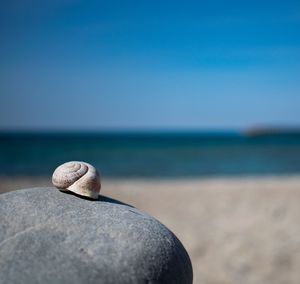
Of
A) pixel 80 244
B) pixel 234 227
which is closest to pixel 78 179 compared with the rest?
pixel 80 244

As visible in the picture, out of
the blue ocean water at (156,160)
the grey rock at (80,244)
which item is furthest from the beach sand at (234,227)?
the blue ocean water at (156,160)

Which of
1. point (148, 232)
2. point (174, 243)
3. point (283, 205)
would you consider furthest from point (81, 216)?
point (283, 205)

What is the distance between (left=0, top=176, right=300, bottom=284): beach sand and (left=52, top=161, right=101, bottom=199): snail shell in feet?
10.6

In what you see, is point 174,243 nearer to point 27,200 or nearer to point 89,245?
point 89,245

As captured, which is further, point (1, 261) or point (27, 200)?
point (27, 200)

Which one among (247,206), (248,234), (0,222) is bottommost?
(247,206)

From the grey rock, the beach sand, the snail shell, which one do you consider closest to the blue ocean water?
the beach sand

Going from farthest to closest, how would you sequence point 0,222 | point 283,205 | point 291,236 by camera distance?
point 283,205 → point 291,236 → point 0,222

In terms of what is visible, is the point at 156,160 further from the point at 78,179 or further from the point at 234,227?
the point at 78,179

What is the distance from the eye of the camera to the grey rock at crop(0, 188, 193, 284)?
2.53 m

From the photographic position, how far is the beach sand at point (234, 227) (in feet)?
20.1

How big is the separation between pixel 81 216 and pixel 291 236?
5.60 m

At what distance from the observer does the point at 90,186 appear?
3061mm

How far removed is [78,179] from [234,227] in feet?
19.6
